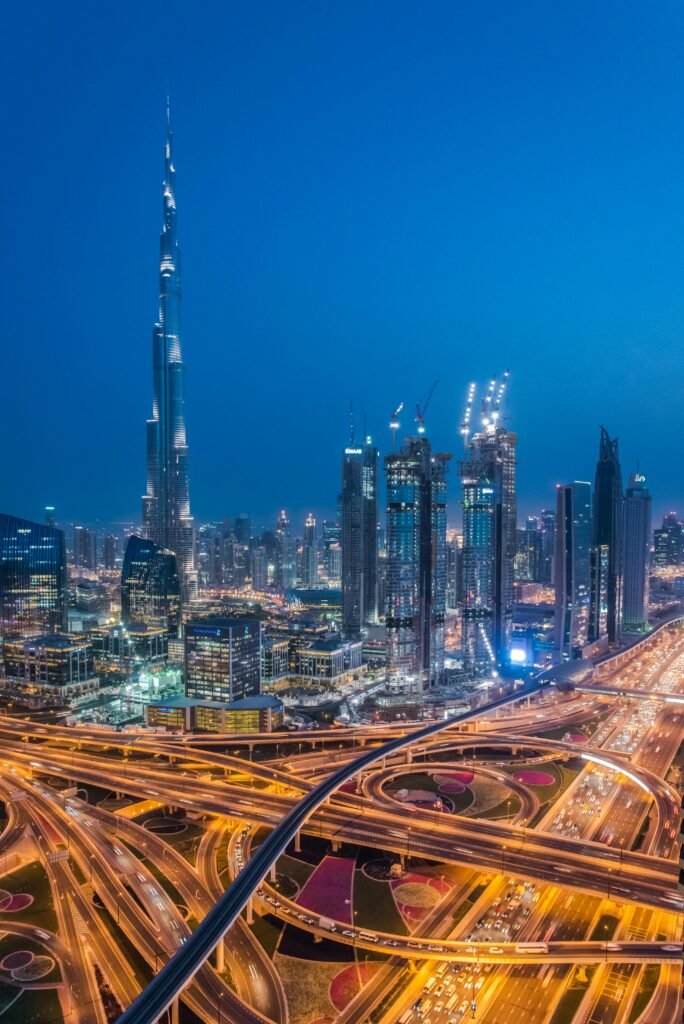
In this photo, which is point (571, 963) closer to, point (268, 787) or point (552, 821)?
point (552, 821)

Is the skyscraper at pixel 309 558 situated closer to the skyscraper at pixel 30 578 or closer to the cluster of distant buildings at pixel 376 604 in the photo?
the cluster of distant buildings at pixel 376 604

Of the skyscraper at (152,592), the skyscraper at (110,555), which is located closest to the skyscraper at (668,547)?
the skyscraper at (152,592)

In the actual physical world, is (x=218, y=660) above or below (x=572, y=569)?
below

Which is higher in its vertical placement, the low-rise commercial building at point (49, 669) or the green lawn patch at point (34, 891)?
the low-rise commercial building at point (49, 669)

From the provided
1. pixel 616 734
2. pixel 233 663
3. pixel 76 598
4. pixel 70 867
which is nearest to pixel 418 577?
pixel 233 663

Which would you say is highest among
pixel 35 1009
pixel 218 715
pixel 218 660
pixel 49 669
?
pixel 218 660

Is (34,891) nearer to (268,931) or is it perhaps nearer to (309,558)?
(268,931)

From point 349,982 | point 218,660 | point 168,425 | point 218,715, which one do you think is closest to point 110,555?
point 168,425
